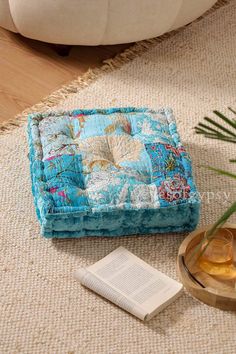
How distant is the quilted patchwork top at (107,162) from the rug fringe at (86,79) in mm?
195

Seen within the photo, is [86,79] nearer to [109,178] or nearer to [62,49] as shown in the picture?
[62,49]

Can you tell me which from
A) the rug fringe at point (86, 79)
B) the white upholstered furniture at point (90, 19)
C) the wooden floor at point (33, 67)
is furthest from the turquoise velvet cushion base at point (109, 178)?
the white upholstered furniture at point (90, 19)

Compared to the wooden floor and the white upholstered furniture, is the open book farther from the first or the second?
the white upholstered furniture

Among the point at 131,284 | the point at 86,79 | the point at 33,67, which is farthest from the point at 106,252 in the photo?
the point at 33,67

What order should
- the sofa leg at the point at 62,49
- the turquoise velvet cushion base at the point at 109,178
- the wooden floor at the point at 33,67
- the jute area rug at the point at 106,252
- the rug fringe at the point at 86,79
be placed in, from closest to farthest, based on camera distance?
the jute area rug at the point at 106,252, the turquoise velvet cushion base at the point at 109,178, the rug fringe at the point at 86,79, the wooden floor at the point at 33,67, the sofa leg at the point at 62,49

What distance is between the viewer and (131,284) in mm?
1729

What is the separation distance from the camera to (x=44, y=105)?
2307 millimetres

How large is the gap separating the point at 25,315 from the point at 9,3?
115 cm

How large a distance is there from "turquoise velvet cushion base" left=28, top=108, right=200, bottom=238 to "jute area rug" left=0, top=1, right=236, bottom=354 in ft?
0.20

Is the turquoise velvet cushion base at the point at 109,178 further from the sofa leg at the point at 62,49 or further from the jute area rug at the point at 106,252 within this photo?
the sofa leg at the point at 62,49

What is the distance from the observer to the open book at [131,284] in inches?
66.2

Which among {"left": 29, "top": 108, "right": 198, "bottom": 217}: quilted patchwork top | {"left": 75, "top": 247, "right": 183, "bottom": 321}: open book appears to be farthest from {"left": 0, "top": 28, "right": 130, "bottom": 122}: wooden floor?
{"left": 75, "top": 247, "right": 183, "bottom": 321}: open book

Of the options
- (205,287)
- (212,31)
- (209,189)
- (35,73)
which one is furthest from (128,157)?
(212,31)

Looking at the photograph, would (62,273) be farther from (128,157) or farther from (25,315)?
(128,157)
